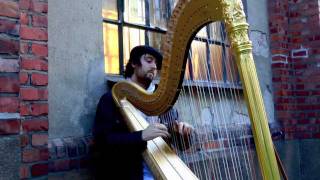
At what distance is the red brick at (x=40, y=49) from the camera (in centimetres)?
250

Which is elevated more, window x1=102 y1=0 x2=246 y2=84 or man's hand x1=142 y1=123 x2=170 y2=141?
window x1=102 y1=0 x2=246 y2=84

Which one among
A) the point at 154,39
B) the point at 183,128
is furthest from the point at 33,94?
the point at 154,39

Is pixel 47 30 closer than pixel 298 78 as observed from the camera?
Yes

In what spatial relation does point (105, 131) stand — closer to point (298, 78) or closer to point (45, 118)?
point (45, 118)

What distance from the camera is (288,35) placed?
502 centimetres

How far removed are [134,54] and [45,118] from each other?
73 centimetres

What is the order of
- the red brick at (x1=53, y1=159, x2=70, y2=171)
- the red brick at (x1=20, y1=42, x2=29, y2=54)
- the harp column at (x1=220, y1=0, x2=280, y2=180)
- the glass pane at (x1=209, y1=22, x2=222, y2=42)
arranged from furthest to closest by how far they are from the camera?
1. the red brick at (x1=53, y1=159, x2=70, y2=171)
2. the red brick at (x1=20, y1=42, x2=29, y2=54)
3. the glass pane at (x1=209, y1=22, x2=222, y2=42)
4. the harp column at (x1=220, y1=0, x2=280, y2=180)

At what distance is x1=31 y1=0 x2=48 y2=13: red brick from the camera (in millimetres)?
2521

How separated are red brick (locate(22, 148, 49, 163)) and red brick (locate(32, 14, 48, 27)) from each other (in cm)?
69

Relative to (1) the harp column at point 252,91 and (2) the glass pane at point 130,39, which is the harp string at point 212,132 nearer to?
(1) the harp column at point 252,91

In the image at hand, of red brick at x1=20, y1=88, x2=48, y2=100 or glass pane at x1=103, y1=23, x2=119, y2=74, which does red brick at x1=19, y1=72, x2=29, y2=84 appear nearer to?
red brick at x1=20, y1=88, x2=48, y2=100

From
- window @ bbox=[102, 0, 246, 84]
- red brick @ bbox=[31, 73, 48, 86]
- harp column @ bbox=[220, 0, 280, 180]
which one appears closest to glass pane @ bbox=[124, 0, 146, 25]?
window @ bbox=[102, 0, 246, 84]

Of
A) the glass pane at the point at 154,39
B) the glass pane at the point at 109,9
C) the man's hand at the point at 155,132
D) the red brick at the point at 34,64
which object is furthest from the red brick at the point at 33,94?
the glass pane at the point at 154,39

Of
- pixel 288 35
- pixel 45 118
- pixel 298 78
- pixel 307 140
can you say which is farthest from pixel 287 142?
pixel 45 118
